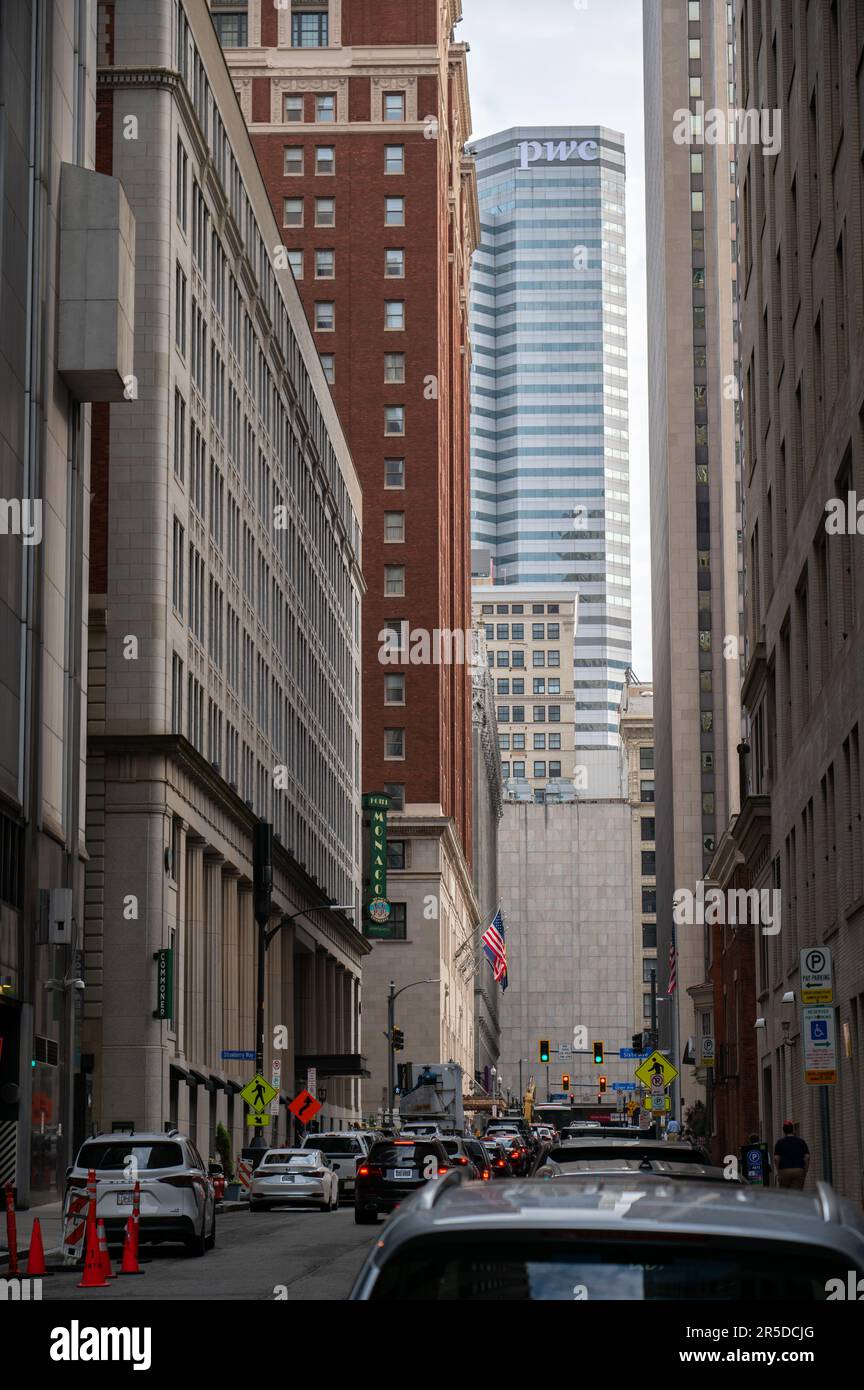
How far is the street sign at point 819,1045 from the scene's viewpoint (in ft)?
67.5

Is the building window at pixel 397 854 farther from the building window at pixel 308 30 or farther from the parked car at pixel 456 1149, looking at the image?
the parked car at pixel 456 1149

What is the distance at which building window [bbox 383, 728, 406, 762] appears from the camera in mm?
108750

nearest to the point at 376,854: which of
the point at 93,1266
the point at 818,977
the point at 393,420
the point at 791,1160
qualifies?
the point at 393,420

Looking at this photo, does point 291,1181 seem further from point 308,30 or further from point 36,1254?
point 308,30

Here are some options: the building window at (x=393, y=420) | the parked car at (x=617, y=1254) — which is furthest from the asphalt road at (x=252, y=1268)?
the building window at (x=393, y=420)

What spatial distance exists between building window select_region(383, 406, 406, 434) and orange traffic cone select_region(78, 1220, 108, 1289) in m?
92.6

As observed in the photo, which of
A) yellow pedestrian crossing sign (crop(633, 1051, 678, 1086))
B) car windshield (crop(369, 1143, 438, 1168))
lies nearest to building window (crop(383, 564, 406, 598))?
yellow pedestrian crossing sign (crop(633, 1051, 678, 1086))

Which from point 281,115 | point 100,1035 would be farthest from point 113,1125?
point 281,115

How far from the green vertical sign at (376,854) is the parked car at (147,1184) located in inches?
2920

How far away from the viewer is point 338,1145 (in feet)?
161

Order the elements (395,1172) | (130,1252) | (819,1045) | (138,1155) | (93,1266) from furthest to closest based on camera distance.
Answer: (395,1172) < (138,1155) < (130,1252) < (819,1045) < (93,1266)

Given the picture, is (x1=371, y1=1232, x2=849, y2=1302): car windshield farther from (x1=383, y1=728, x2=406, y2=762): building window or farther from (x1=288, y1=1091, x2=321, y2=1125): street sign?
(x1=383, y1=728, x2=406, y2=762): building window

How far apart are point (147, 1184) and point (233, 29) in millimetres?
98040
